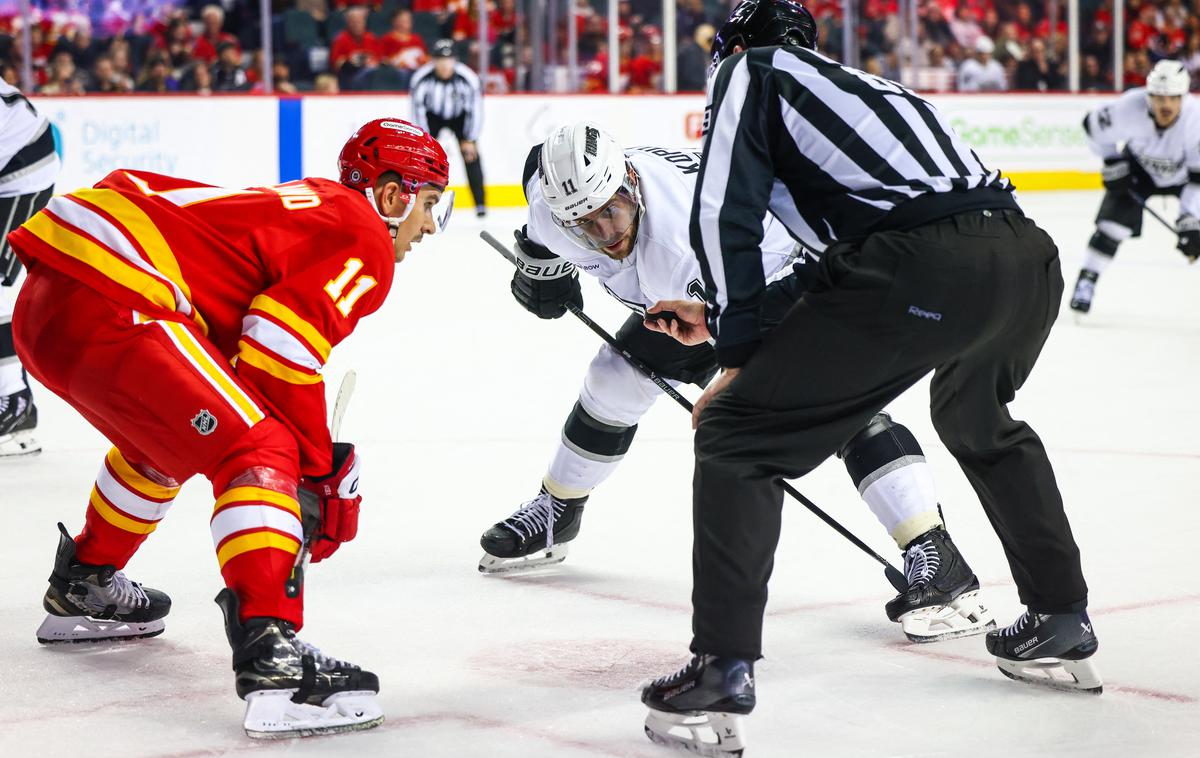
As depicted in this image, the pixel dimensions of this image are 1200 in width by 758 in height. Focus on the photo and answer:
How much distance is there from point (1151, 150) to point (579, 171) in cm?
595

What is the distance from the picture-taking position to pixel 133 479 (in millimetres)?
2846

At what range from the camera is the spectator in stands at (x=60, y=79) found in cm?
1130

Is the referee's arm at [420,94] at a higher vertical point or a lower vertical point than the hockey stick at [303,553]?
lower

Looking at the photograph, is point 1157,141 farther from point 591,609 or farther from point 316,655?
point 316,655

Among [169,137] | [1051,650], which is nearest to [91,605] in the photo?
[1051,650]

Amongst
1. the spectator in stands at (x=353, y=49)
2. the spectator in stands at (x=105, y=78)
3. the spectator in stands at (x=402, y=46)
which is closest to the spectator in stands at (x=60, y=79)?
the spectator in stands at (x=105, y=78)

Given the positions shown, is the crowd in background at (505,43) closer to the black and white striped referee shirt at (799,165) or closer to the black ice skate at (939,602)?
the black ice skate at (939,602)

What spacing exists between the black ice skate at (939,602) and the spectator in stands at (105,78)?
31.3ft

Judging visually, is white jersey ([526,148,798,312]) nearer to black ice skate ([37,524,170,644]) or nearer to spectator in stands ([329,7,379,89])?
black ice skate ([37,524,170,644])

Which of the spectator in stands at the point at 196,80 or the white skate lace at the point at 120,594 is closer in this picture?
the white skate lace at the point at 120,594

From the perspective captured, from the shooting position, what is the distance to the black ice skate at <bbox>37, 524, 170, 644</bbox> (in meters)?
2.94

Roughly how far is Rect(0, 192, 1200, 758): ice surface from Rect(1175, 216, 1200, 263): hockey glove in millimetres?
2248

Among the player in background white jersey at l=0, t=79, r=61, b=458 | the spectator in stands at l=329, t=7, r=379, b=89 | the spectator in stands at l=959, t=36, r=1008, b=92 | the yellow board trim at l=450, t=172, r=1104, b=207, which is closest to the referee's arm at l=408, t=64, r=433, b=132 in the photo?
the spectator in stands at l=329, t=7, r=379, b=89

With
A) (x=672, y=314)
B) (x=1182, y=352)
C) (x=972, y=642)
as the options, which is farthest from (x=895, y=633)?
(x=1182, y=352)
